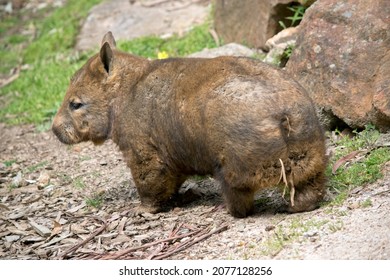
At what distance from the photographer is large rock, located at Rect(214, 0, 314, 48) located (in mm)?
10281

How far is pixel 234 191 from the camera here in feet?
21.4

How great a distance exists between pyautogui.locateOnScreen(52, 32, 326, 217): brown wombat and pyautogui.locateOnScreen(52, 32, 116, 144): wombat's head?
10mm

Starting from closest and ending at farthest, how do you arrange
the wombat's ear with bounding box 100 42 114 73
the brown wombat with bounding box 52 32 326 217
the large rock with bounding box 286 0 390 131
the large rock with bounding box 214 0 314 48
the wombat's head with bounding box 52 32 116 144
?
the brown wombat with bounding box 52 32 326 217
the wombat's ear with bounding box 100 42 114 73
the wombat's head with bounding box 52 32 116 144
the large rock with bounding box 286 0 390 131
the large rock with bounding box 214 0 314 48

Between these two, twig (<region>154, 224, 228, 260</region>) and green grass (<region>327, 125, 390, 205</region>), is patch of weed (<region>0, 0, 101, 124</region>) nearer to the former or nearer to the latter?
green grass (<region>327, 125, 390, 205</region>)

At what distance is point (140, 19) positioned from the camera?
14008 mm

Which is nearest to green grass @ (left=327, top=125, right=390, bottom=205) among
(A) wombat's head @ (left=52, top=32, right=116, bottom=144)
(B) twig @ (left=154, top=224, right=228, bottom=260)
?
(B) twig @ (left=154, top=224, right=228, bottom=260)

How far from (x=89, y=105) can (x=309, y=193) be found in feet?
8.14

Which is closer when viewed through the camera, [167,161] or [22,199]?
[167,161]

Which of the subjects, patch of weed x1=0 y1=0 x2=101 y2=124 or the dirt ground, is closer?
the dirt ground

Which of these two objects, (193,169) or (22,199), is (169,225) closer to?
(193,169)

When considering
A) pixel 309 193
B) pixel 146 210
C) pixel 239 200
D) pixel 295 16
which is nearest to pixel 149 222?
pixel 146 210

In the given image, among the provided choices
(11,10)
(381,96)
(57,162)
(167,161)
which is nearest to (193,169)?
(167,161)

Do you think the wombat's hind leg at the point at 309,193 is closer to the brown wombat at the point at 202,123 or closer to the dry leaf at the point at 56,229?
the brown wombat at the point at 202,123

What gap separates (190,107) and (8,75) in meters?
8.25
